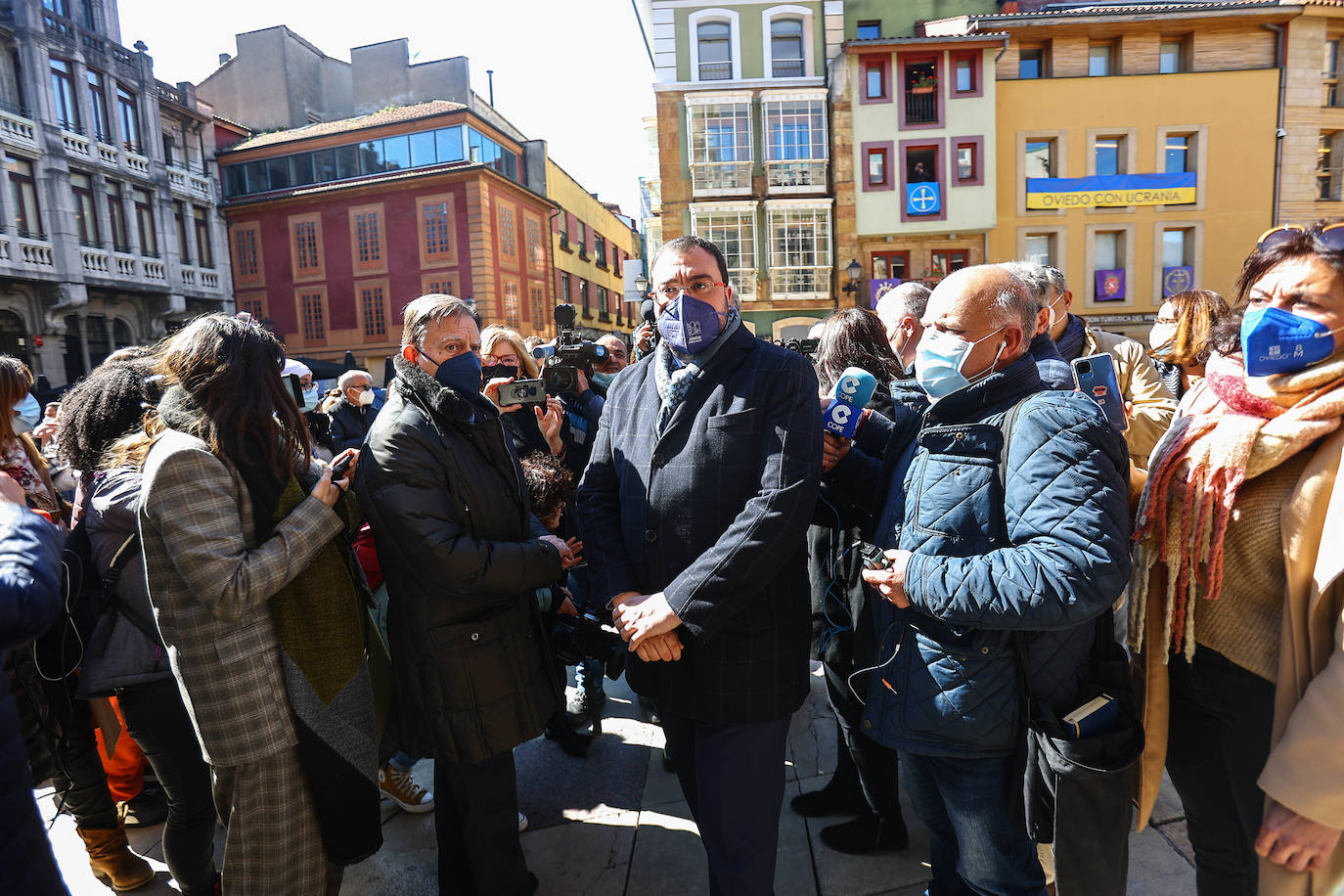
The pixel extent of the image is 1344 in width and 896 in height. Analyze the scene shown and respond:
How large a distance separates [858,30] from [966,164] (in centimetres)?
572

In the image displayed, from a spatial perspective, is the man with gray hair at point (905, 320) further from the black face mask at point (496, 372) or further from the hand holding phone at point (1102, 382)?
the black face mask at point (496, 372)

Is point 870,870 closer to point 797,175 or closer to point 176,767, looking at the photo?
point 176,767

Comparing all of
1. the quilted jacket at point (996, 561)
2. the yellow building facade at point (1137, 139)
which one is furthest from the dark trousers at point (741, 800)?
the yellow building facade at point (1137, 139)

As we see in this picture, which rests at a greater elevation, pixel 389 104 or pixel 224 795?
pixel 389 104

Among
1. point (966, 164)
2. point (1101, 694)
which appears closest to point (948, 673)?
point (1101, 694)

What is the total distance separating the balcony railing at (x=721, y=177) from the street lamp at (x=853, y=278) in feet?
13.7

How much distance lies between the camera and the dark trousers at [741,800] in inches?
83.0

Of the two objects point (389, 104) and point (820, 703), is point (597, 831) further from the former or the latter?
point (389, 104)

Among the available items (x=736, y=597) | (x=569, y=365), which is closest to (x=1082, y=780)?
(x=736, y=597)

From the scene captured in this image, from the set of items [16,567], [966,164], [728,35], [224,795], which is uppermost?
[728,35]

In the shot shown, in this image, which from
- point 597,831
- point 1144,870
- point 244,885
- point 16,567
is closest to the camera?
point 16,567

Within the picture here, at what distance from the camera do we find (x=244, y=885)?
212cm

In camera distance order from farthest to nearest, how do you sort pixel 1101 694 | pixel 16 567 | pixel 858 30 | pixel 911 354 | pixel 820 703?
1. pixel 858 30
2. pixel 820 703
3. pixel 911 354
4. pixel 1101 694
5. pixel 16 567

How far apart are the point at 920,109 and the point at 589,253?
1893cm
